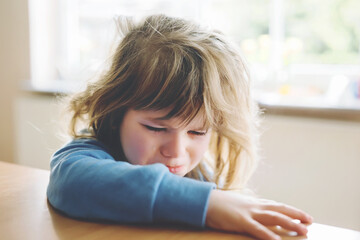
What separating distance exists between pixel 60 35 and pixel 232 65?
2.32 metres

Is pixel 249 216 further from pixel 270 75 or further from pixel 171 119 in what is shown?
pixel 270 75

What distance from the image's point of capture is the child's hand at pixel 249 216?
0.51 meters

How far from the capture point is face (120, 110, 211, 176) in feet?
2.44

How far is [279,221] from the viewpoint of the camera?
523mm

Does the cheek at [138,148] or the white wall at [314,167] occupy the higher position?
the cheek at [138,148]

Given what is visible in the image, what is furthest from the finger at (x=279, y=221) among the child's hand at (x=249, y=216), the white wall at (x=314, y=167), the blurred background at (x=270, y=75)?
the white wall at (x=314, y=167)

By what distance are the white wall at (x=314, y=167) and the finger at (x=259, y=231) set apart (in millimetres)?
1187

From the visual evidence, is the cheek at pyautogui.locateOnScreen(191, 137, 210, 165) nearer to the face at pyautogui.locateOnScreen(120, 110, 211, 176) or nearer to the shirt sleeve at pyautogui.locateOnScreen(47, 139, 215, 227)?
the face at pyautogui.locateOnScreen(120, 110, 211, 176)

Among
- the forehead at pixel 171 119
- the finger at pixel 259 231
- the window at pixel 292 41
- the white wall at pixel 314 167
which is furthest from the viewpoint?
the window at pixel 292 41

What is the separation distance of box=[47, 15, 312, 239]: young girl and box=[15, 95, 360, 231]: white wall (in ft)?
2.22

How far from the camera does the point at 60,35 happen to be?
9.60 feet

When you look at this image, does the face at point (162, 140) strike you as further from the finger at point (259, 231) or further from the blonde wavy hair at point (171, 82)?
the finger at point (259, 231)

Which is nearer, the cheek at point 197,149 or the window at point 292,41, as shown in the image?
the cheek at point 197,149

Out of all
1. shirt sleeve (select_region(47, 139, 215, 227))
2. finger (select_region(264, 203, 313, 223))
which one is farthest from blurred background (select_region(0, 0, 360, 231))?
finger (select_region(264, 203, 313, 223))
